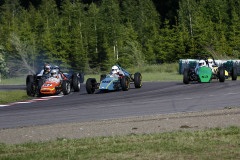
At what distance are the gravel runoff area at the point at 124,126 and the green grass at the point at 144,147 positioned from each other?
23.1 inches

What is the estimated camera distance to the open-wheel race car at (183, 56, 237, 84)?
73.7ft

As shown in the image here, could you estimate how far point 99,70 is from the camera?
6247 cm

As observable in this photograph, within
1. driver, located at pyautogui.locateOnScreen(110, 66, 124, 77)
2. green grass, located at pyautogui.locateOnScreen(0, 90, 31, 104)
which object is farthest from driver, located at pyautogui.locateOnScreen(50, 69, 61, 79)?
driver, located at pyautogui.locateOnScreen(110, 66, 124, 77)

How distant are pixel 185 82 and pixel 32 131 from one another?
47.9 feet

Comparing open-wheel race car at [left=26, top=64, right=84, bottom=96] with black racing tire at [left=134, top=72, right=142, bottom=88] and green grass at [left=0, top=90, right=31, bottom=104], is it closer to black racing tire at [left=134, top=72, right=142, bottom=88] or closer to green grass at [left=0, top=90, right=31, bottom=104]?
green grass at [left=0, top=90, right=31, bottom=104]

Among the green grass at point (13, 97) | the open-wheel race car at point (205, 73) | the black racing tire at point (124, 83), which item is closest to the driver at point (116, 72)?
the black racing tire at point (124, 83)

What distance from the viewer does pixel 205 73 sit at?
73.6 ft

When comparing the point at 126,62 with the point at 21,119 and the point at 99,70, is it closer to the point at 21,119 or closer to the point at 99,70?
the point at 99,70

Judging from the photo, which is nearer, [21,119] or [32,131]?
[32,131]

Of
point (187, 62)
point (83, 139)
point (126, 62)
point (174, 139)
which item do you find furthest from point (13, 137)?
point (126, 62)

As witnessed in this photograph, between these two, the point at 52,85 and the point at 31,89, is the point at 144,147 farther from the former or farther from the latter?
the point at 31,89

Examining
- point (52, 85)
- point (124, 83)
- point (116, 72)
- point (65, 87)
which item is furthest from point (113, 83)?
point (52, 85)

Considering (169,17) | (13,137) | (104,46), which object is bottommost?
(13,137)

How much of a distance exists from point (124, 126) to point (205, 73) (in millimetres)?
13486
